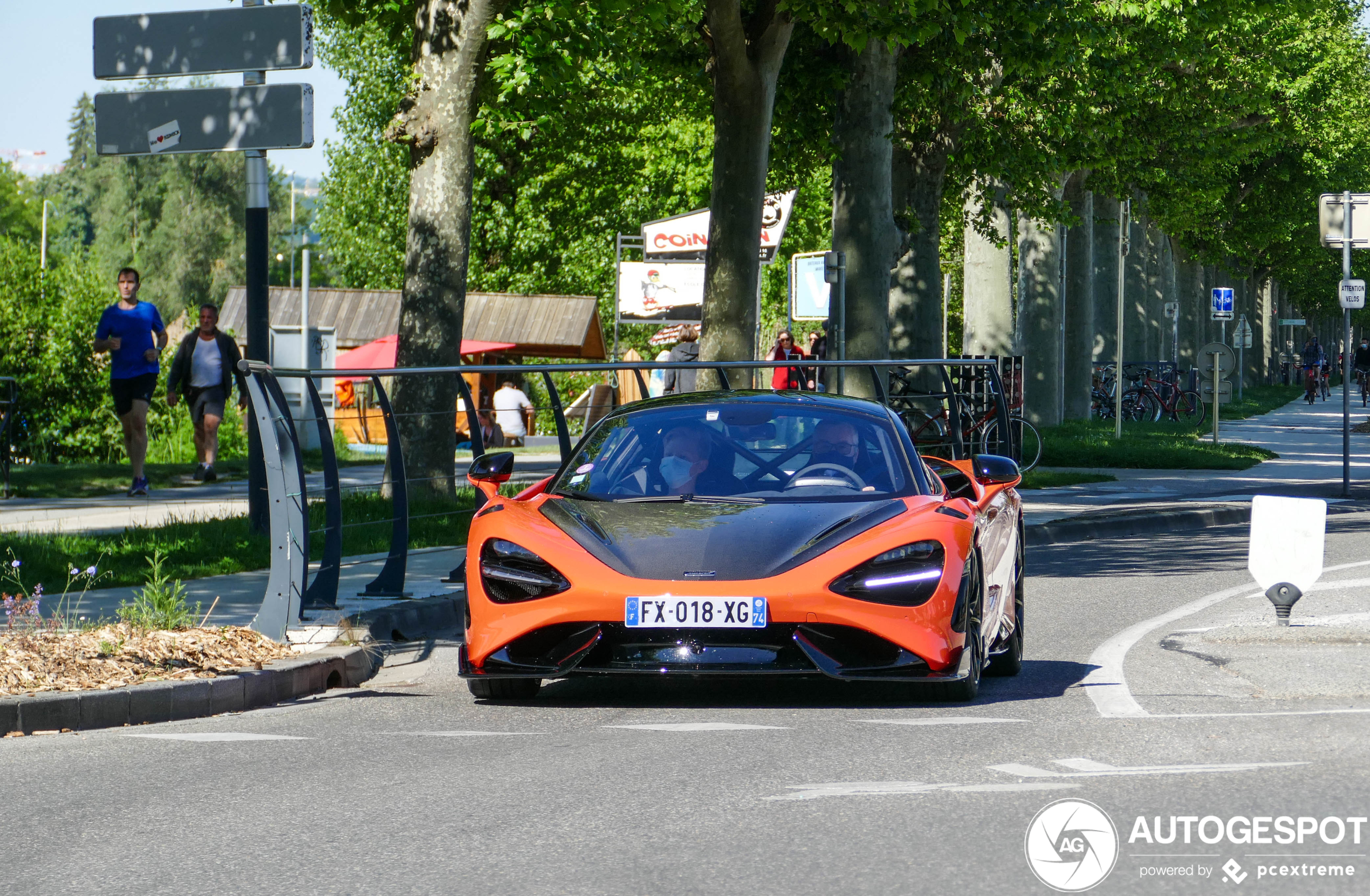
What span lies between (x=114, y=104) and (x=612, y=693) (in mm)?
5415

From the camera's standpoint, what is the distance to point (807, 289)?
1393 inches

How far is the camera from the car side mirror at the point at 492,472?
8.52 metres

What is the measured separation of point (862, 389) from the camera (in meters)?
22.3

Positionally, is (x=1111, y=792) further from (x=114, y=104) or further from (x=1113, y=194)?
(x=1113, y=194)

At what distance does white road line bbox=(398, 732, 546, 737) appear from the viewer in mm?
7180

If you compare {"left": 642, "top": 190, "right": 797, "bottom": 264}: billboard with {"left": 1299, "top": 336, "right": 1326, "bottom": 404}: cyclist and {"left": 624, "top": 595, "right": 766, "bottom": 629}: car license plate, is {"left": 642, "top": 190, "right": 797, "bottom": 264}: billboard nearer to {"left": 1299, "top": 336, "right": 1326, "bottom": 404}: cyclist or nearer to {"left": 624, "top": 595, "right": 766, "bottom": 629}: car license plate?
{"left": 1299, "top": 336, "right": 1326, "bottom": 404}: cyclist

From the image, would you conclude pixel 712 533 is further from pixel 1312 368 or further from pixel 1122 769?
pixel 1312 368

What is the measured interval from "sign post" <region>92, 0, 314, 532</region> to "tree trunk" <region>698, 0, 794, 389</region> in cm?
796

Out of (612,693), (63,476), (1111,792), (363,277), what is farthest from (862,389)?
(363,277)

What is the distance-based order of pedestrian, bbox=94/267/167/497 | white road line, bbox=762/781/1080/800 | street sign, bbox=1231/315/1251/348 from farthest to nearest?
street sign, bbox=1231/315/1251/348, pedestrian, bbox=94/267/167/497, white road line, bbox=762/781/1080/800

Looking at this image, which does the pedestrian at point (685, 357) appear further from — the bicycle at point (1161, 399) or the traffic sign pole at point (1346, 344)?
the bicycle at point (1161, 399)

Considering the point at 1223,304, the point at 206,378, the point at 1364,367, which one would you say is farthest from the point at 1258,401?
the point at 206,378

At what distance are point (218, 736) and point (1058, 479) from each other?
53.7ft

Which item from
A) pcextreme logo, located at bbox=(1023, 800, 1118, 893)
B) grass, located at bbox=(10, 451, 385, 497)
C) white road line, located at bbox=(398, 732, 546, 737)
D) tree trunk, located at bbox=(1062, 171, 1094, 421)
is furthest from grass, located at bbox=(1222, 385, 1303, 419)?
pcextreme logo, located at bbox=(1023, 800, 1118, 893)
